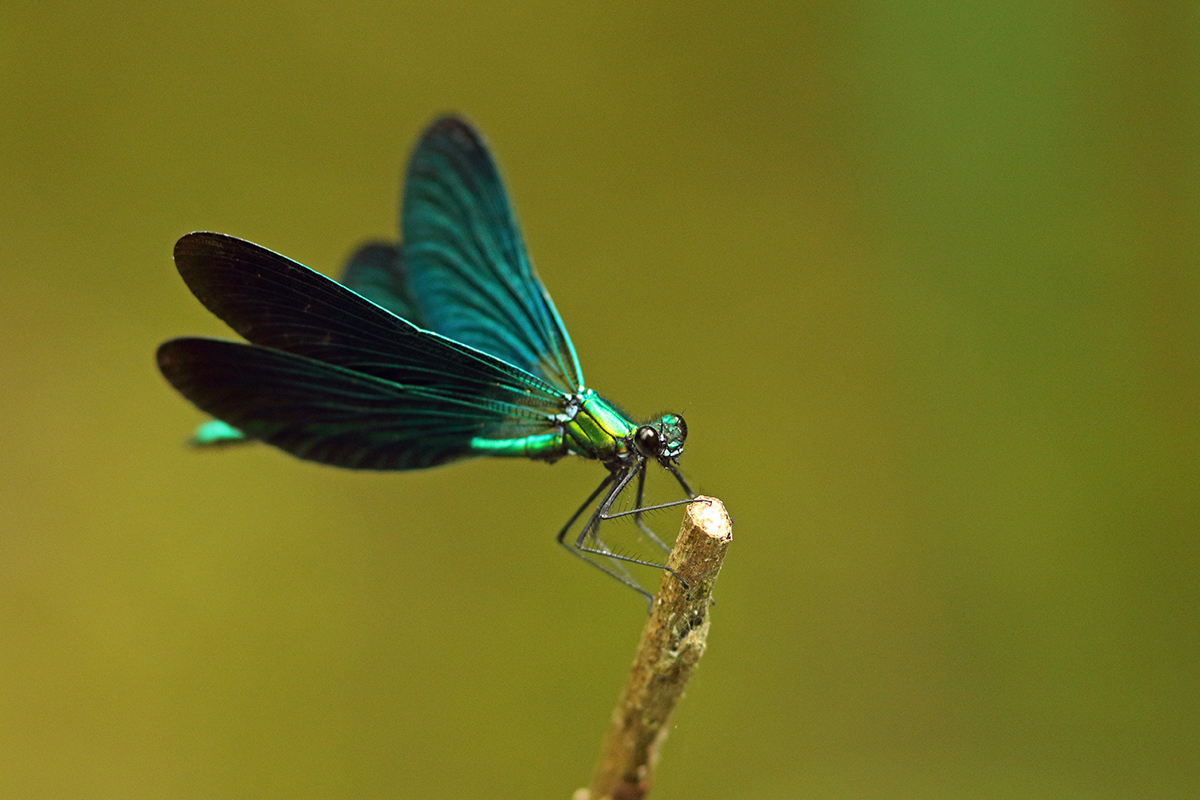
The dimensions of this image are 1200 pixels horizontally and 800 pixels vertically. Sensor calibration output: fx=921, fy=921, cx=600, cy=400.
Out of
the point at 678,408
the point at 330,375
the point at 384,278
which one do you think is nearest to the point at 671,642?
the point at 330,375

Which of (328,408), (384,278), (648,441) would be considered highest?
(384,278)

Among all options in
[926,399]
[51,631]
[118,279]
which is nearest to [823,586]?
[926,399]

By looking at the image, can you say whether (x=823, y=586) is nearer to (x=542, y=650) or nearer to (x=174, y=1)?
(x=542, y=650)

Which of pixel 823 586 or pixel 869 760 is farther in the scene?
pixel 823 586

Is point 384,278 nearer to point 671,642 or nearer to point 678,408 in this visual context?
point 678,408

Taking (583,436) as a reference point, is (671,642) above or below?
below

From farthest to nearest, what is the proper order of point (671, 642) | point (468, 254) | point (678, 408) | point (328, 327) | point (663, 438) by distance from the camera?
point (678, 408) < point (468, 254) < point (663, 438) < point (328, 327) < point (671, 642)

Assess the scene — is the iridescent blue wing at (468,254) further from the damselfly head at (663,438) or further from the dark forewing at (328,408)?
the damselfly head at (663,438)

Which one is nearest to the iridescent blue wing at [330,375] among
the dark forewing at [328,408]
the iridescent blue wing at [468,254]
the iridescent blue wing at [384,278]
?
the dark forewing at [328,408]
